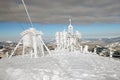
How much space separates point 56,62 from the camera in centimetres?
1856

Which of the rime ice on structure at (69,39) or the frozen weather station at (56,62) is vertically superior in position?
the rime ice on structure at (69,39)

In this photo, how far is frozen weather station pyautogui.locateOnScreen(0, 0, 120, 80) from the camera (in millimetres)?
11742

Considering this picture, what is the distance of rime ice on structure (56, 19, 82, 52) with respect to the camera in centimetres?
4597

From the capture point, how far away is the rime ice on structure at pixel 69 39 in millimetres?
45969

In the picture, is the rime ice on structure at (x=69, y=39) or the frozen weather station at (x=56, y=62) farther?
the rime ice on structure at (x=69, y=39)

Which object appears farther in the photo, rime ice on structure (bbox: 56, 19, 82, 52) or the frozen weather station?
rime ice on structure (bbox: 56, 19, 82, 52)

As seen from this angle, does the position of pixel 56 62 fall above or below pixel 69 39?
below

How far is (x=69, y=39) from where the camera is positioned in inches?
1826

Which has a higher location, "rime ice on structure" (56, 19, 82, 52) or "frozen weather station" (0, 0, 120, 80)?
"rime ice on structure" (56, 19, 82, 52)

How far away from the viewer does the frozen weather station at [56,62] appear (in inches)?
462

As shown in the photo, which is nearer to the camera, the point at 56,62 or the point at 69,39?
the point at 56,62

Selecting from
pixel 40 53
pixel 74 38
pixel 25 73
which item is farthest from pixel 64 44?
pixel 25 73

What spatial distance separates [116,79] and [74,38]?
35.9 m

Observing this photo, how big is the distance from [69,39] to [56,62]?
1101 inches
